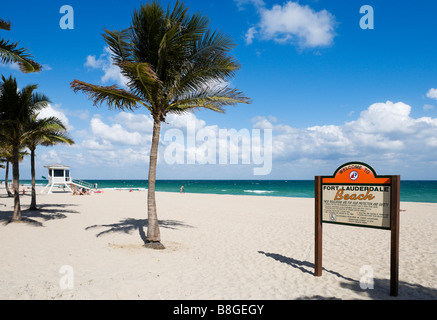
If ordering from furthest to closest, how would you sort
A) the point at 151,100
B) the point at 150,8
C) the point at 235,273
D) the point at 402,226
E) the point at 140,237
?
the point at 402,226 → the point at 140,237 → the point at 151,100 → the point at 150,8 → the point at 235,273

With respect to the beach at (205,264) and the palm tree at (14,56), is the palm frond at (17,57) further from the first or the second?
the beach at (205,264)

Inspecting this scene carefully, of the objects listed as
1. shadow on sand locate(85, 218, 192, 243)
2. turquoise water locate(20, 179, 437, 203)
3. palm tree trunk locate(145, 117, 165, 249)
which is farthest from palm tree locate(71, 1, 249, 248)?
turquoise water locate(20, 179, 437, 203)

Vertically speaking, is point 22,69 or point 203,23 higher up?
point 203,23

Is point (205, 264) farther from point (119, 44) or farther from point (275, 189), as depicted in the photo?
point (275, 189)

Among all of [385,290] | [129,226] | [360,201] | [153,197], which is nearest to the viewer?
[385,290]

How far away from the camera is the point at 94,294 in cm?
502

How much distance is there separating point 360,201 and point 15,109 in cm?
1313

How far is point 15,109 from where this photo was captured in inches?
455

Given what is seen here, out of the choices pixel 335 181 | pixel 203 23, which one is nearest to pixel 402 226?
pixel 335 181

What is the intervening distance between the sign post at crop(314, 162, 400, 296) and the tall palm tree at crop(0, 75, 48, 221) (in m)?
11.9

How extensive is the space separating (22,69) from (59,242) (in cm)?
608

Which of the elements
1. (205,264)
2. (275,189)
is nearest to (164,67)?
(205,264)

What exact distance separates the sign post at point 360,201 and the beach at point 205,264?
3.27ft
